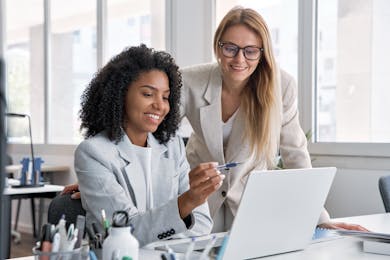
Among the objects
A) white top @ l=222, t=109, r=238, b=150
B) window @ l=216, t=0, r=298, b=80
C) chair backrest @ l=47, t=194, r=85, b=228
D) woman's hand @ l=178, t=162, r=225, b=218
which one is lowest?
chair backrest @ l=47, t=194, r=85, b=228

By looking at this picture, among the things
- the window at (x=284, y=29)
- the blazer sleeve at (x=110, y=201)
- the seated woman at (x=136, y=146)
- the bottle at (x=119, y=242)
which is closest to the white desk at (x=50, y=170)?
the window at (x=284, y=29)

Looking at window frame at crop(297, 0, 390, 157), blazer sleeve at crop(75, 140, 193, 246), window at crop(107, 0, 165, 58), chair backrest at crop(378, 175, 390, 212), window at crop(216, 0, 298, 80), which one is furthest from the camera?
window at crop(107, 0, 165, 58)

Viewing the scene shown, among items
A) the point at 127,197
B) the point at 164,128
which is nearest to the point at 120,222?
the point at 127,197

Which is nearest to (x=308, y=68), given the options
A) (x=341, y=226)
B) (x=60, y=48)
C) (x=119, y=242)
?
(x=341, y=226)

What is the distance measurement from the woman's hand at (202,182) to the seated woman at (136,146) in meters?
0.08

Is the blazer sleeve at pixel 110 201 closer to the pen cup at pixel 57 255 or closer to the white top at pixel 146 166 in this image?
the white top at pixel 146 166

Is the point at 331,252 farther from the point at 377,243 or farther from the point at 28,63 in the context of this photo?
the point at 28,63

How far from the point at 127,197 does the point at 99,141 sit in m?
0.18

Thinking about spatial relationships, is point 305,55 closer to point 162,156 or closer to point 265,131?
point 265,131

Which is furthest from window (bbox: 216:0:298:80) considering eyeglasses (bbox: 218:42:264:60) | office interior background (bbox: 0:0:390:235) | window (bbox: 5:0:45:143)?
window (bbox: 5:0:45:143)

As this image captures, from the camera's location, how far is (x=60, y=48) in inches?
223

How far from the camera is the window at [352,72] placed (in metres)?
3.07

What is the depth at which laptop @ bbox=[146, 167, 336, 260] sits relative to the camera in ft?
3.47

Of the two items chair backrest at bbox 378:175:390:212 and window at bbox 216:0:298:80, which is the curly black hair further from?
window at bbox 216:0:298:80
